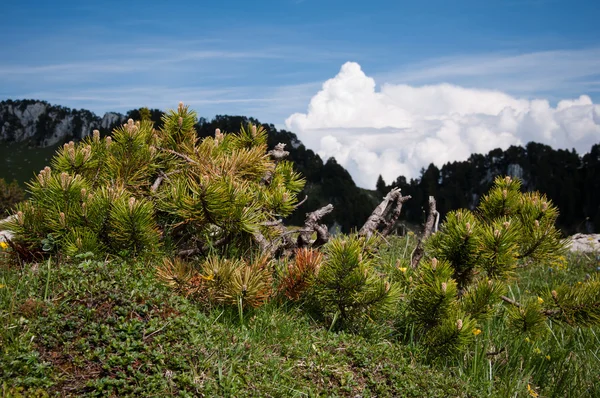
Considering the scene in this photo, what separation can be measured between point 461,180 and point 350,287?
340 ft

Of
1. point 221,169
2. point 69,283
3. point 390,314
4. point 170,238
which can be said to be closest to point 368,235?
point 390,314

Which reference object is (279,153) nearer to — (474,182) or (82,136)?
(474,182)

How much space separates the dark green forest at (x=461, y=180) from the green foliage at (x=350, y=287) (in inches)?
2233

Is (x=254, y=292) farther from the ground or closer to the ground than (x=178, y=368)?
farther from the ground

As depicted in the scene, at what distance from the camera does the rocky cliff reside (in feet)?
548

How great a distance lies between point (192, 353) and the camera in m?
4.05

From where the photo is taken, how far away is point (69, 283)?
15.0ft

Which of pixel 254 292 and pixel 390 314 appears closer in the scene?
pixel 254 292

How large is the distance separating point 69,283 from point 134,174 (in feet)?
6.36

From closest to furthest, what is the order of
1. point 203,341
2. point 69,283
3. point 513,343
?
point 203,341 < point 69,283 < point 513,343

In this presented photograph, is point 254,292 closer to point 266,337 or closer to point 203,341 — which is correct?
point 266,337

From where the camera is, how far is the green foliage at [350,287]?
4.73 metres

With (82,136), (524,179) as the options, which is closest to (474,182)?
(524,179)

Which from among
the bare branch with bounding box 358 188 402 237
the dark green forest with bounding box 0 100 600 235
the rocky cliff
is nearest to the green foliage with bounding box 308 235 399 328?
the bare branch with bounding box 358 188 402 237
